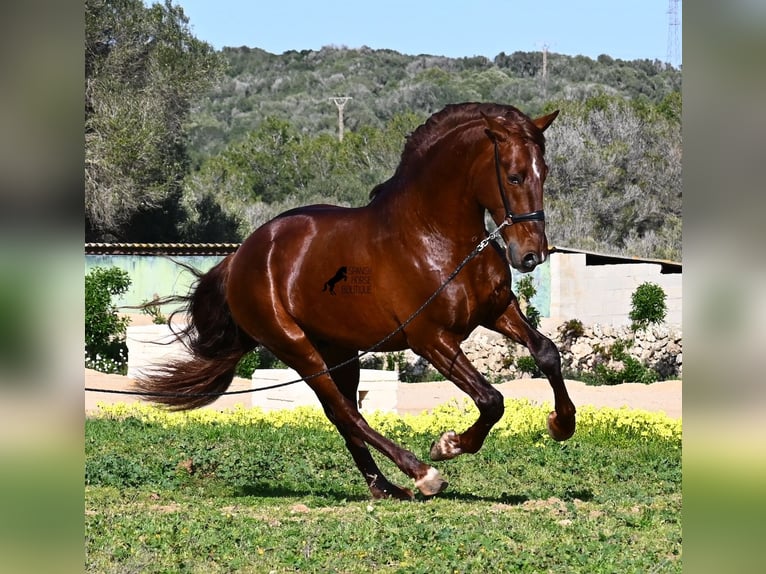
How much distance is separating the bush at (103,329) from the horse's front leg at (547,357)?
12477 mm

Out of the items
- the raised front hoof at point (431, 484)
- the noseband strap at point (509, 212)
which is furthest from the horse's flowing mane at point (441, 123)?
the raised front hoof at point (431, 484)

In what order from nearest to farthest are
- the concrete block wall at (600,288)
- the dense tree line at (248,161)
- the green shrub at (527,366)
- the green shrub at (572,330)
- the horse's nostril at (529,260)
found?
1. the horse's nostril at (529,260)
2. the green shrub at (527,366)
3. the green shrub at (572,330)
4. the concrete block wall at (600,288)
5. the dense tree line at (248,161)

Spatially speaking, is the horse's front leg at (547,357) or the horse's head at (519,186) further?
the horse's front leg at (547,357)

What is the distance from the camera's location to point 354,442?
7.39 m

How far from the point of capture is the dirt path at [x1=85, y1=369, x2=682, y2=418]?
542 inches

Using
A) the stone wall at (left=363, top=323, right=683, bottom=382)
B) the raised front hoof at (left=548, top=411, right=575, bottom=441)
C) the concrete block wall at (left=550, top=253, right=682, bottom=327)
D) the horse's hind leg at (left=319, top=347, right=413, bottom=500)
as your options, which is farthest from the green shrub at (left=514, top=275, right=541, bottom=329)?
the raised front hoof at (left=548, top=411, right=575, bottom=441)

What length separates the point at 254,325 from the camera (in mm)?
7414

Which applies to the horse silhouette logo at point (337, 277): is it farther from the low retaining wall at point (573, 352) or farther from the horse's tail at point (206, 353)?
the low retaining wall at point (573, 352)

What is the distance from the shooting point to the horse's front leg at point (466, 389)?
6.27 m

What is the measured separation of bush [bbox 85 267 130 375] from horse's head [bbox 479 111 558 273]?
1296 cm
